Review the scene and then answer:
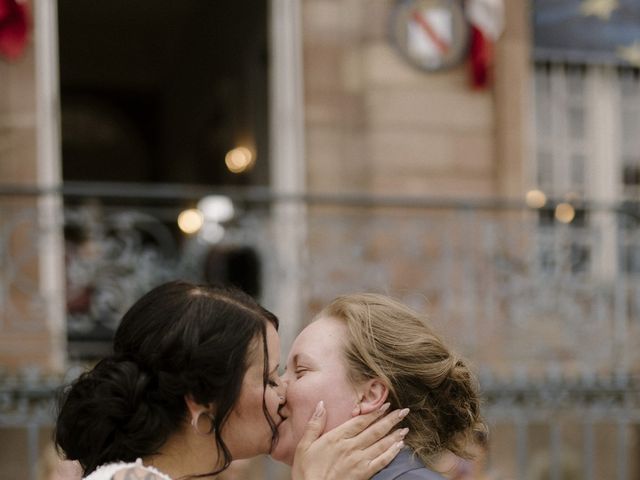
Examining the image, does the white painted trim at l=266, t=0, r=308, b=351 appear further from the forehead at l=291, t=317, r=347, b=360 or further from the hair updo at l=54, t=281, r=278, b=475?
the hair updo at l=54, t=281, r=278, b=475

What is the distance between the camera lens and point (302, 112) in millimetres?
7922

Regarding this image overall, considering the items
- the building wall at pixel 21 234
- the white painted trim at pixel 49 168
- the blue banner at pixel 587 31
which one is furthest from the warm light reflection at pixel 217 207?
the blue banner at pixel 587 31

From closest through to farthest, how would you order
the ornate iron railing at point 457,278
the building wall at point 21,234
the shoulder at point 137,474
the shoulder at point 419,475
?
1. the shoulder at point 137,474
2. the shoulder at point 419,475
3. the building wall at point 21,234
4. the ornate iron railing at point 457,278

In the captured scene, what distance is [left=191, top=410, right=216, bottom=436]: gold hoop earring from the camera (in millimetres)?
2225

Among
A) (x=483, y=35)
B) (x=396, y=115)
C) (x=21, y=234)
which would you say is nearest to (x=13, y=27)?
(x=21, y=234)

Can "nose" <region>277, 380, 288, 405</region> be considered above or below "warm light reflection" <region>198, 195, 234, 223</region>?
below

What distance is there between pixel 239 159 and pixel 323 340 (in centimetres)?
838

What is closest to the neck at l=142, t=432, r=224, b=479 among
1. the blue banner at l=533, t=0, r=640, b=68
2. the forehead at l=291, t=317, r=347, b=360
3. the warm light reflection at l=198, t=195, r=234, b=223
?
the forehead at l=291, t=317, r=347, b=360

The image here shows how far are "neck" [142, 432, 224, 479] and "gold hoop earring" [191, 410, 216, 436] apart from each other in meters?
0.01

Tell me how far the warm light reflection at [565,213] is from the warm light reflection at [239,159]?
3.66 metres

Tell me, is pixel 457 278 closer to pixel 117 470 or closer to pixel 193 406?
pixel 193 406

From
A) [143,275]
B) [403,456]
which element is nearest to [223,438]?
[403,456]

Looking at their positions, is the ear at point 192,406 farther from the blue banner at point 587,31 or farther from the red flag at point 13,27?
the blue banner at point 587,31

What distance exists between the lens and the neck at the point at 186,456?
2.21 meters
